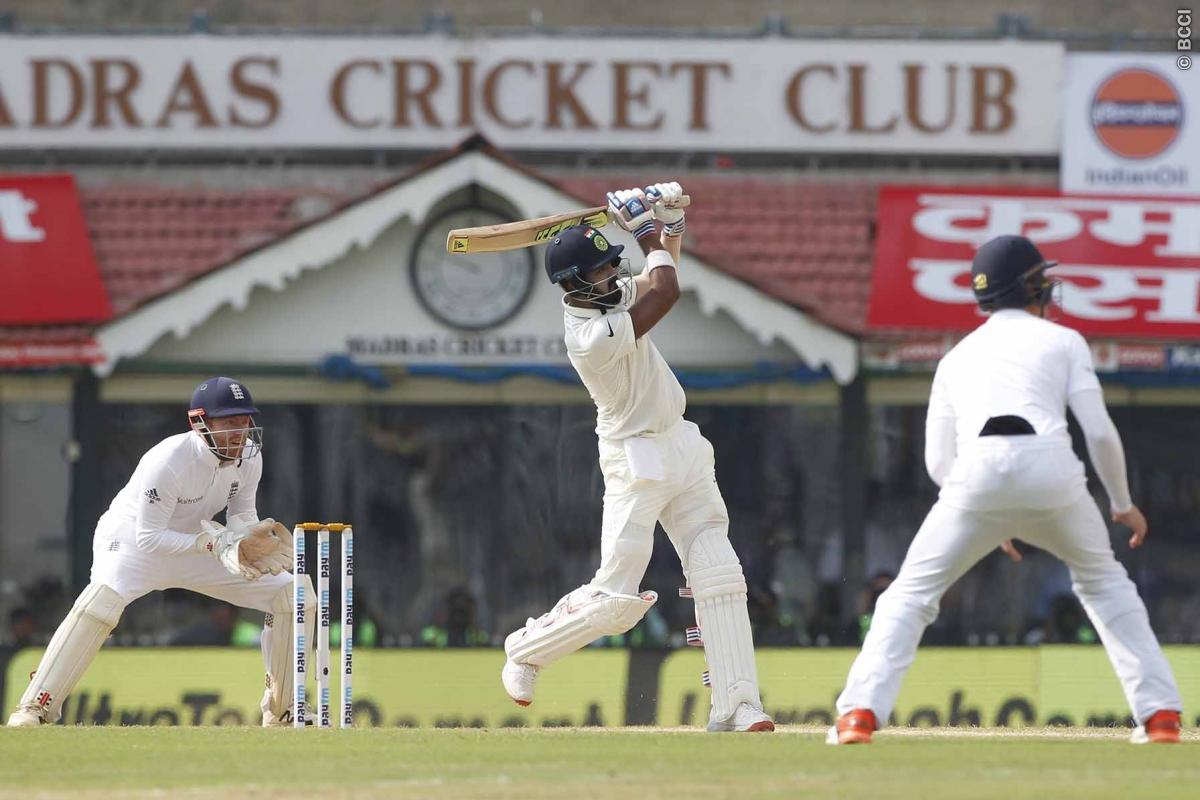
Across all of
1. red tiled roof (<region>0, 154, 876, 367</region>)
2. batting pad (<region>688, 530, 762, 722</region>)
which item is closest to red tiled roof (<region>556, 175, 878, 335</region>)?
red tiled roof (<region>0, 154, 876, 367</region>)

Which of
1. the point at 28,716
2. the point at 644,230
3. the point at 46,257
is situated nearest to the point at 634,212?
the point at 644,230

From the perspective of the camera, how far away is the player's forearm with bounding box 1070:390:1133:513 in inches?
303

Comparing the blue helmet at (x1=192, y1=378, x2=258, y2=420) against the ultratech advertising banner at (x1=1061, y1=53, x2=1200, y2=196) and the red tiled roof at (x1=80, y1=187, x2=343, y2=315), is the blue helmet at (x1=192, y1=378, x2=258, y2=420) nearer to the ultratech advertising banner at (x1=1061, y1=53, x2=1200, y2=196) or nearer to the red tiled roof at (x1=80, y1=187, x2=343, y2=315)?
the red tiled roof at (x1=80, y1=187, x2=343, y2=315)

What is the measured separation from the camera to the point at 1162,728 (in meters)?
7.98

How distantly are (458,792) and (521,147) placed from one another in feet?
35.8

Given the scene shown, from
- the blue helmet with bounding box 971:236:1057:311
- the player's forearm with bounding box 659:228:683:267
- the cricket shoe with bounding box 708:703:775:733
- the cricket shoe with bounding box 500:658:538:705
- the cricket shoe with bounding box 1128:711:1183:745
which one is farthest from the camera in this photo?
the cricket shoe with bounding box 500:658:538:705

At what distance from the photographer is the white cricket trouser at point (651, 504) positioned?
9172 millimetres

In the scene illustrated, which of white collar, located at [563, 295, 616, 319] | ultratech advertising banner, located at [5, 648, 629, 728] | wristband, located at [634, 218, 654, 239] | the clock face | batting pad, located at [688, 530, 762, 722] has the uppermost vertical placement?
the clock face

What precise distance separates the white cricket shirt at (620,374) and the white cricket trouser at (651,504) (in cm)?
8

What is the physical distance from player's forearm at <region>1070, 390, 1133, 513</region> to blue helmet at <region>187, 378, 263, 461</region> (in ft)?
12.8

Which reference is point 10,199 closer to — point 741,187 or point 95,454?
point 95,454

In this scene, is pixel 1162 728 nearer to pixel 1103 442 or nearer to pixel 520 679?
pixel 1103 442

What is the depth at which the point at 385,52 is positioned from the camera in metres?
17.5

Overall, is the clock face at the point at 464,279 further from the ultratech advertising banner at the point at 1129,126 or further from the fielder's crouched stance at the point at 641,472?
the fielder's crouched stance at the point at 641,472
